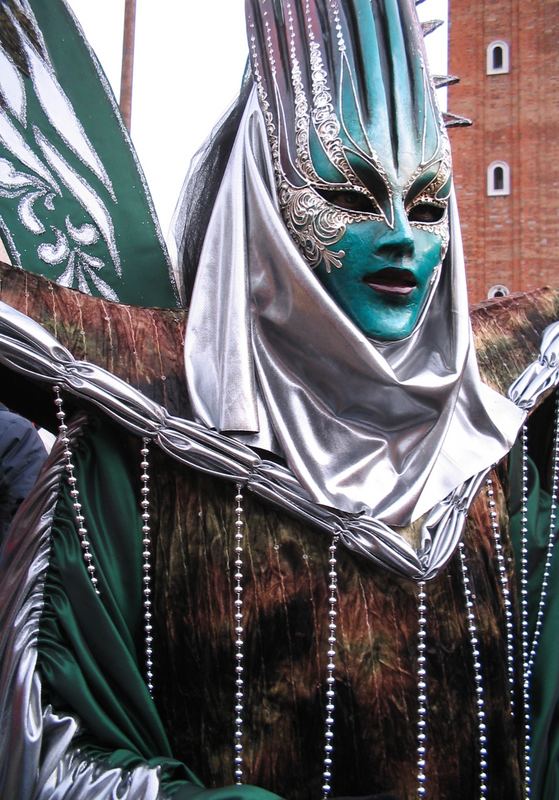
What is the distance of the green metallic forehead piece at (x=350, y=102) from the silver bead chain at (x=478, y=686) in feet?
2.28

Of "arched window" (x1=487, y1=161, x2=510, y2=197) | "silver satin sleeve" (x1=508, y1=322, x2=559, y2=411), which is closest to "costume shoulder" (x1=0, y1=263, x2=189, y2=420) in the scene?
"silver satin sleeve" (x1=508, y1=322, x2=559, y2=411)

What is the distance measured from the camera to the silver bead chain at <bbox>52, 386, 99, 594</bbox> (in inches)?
63.7

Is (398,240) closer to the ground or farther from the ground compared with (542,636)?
farther from the ground

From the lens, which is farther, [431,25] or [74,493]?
[431,25]

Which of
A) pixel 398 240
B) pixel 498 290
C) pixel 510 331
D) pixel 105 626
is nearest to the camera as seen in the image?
pixel 105 626

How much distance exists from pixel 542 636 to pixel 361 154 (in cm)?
102

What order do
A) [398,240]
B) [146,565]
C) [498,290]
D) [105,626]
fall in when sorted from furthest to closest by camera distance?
[498,290] → [398,240] → [146,565] → [105,626]

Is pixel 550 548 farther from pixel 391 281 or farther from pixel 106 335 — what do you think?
pixel 106 335

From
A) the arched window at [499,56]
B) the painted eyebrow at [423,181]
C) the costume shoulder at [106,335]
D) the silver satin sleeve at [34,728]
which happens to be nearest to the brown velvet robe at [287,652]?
the costume shoulder at [106,335]

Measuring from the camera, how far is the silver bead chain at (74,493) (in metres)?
1.62

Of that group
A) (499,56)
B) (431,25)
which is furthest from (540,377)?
(499,56)

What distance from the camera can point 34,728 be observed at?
1.46 metres

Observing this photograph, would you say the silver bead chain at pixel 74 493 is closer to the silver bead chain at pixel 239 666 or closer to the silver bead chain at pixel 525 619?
the silver bead chain at pixel 239 666

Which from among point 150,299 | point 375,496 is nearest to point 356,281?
point 375,496
